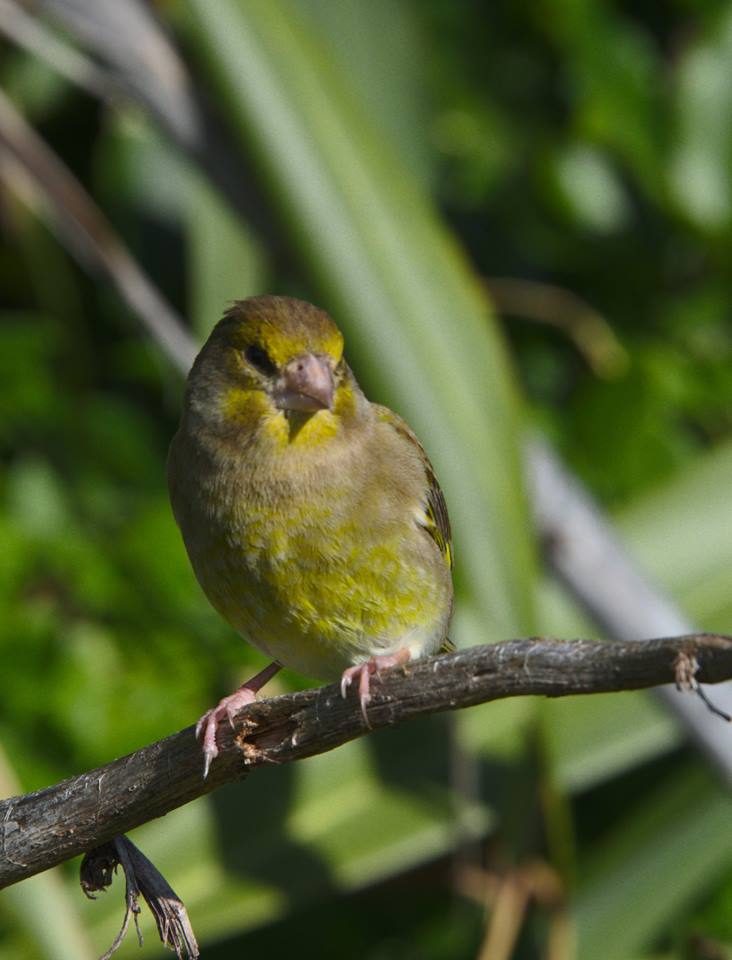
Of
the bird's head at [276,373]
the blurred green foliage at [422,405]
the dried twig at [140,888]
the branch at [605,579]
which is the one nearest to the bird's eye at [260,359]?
the bird's head at [276,373]

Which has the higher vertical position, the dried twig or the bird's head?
the bird's head

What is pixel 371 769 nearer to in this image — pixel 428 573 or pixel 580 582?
pixel 580 582

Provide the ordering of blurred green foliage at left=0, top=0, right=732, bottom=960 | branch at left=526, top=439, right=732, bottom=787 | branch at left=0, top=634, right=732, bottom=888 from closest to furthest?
branch at left=0, top=634, right=732, bottom=888 → blurred green foliage at left=0, top=0, right=732, bottom=960 → branch at left=526, top=439, right=732, bottom=787

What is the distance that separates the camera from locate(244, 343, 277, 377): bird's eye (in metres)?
2.43

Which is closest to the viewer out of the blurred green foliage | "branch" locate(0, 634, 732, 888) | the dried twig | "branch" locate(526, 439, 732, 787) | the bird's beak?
"branch" locate(0, 634, 732, 888)

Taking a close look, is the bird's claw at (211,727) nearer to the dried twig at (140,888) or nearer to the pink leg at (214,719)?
the pink leg at (214,719)

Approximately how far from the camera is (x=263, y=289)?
13.3 feet

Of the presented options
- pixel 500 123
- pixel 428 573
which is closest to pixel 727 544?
pixel 428 573

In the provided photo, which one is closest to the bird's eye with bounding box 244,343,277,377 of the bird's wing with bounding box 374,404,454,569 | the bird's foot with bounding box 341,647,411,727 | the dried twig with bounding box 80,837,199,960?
the bird's wing with bounding box 374,404,454,569

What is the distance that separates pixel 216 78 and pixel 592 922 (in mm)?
1998

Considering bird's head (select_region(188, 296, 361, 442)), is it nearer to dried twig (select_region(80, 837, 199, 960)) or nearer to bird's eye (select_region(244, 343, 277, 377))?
bird's eye (select_region(244, 343, 277, 377))

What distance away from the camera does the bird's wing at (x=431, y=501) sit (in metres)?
2.72

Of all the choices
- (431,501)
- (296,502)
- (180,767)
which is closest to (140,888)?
(180,767)

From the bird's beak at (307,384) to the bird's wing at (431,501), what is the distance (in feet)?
1.22
